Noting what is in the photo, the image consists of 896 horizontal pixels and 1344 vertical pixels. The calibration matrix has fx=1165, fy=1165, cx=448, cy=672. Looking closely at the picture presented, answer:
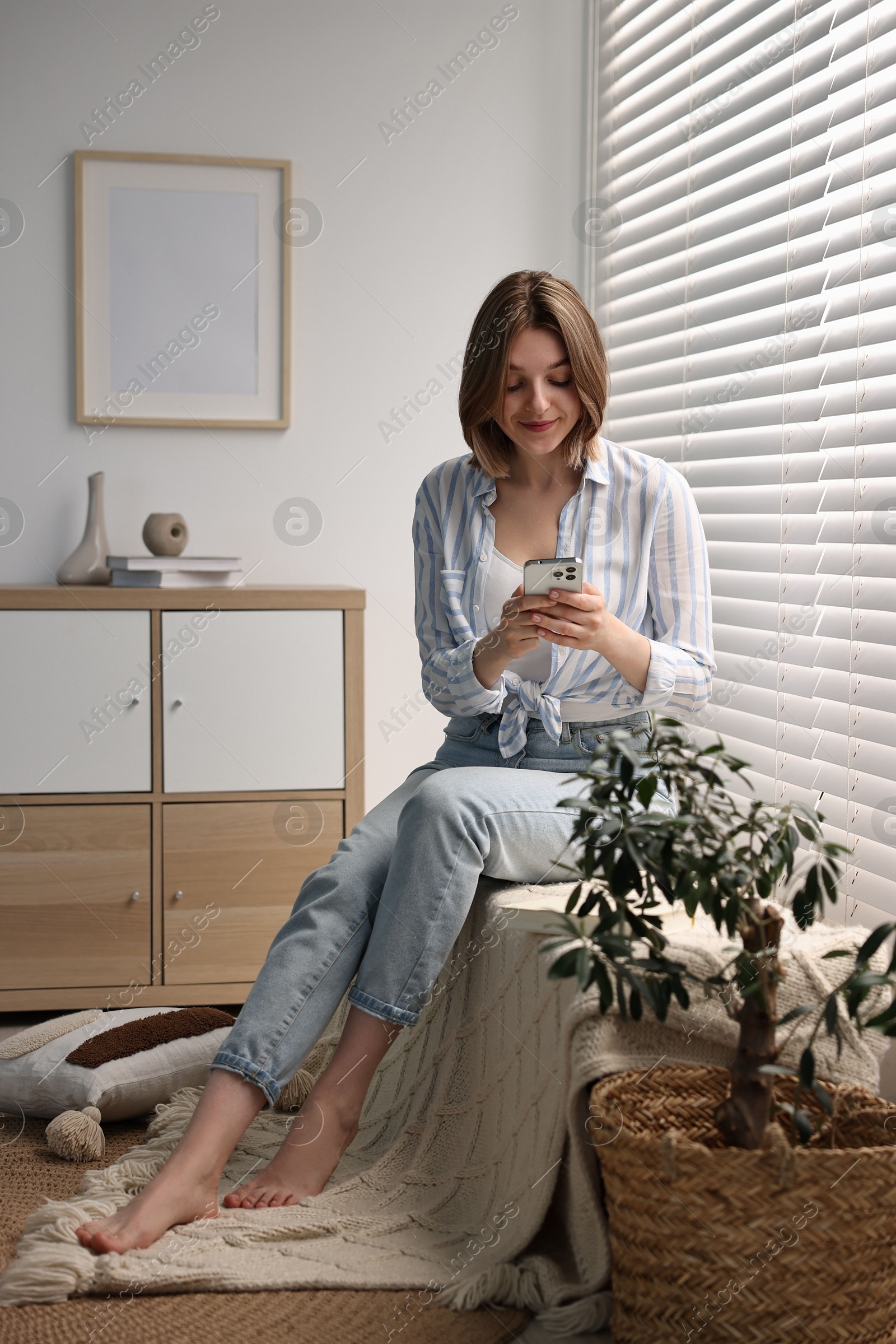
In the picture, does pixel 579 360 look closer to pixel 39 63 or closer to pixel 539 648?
pixel 539 648

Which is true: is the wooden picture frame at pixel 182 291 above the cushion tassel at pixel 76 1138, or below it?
above

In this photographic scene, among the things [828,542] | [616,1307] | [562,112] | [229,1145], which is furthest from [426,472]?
[616,1307]

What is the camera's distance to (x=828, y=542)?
166 cm

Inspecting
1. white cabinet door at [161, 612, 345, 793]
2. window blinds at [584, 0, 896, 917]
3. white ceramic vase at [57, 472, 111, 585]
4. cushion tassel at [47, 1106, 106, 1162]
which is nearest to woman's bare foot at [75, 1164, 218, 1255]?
cushion tassel at [47, 1106, 106, 1162]

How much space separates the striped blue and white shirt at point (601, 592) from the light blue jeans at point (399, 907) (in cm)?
12

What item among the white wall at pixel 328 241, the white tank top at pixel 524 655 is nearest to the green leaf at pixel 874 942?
the white tank top at pixel 524 655

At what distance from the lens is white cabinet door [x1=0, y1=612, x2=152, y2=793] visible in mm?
2229

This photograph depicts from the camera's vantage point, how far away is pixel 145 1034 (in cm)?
184

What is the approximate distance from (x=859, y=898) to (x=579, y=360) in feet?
2.75

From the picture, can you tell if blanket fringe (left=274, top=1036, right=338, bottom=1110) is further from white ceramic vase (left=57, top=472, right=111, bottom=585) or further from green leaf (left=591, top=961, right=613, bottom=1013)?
white ceramic vase (left=57, top=472, right=111, bottom=585)

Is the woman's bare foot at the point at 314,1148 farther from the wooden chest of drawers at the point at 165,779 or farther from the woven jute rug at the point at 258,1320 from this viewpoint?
the wooden chest of drawers at the point at 165,779

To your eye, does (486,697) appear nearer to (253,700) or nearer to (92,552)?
(253,700)

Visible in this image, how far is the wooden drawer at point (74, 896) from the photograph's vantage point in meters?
2.22

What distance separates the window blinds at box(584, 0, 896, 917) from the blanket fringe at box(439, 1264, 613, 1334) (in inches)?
24.8
